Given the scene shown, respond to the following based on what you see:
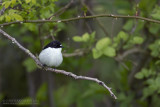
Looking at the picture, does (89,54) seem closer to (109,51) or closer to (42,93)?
(109,51)

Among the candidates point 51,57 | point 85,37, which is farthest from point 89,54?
point 51,57

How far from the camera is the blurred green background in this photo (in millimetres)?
4504

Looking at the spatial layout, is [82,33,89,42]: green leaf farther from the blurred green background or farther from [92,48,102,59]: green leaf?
[92,48,102,59]: green leaf

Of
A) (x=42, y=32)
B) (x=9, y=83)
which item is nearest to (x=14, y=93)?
(x=9, y=83)

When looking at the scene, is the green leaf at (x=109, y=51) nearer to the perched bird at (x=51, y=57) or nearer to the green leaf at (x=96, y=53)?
the green leaf at (x=96, y=53)

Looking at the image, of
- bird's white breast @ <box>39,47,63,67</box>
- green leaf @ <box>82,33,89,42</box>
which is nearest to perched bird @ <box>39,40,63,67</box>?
bird's white breast @ <box>39,47,63,67</box>

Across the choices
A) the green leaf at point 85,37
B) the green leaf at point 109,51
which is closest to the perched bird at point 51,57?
the green leaf at point 85,37

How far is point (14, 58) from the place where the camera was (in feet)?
25.3

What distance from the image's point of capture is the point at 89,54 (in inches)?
221

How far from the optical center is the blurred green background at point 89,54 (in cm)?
450

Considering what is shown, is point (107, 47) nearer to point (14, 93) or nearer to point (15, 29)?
point (15, 29)

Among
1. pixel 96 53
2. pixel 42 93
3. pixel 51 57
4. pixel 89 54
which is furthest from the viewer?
pixel 42 93

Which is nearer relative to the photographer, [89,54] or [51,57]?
[51,57]

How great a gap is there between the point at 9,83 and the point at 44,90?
1932 mm
